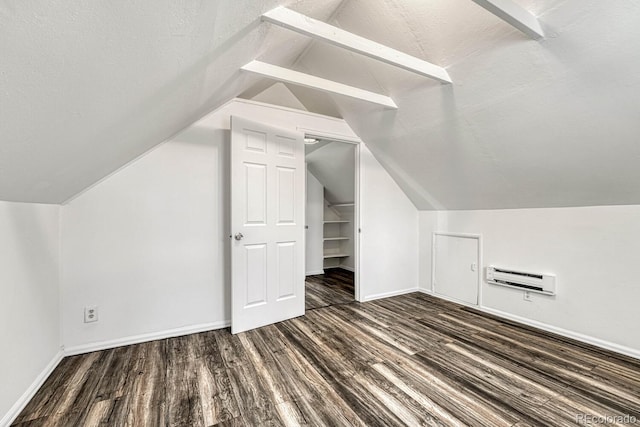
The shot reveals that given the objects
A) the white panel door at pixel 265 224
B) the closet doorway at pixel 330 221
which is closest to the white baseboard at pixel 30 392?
the white panel door at pixel 265 224

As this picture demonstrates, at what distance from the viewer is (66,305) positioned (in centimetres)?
208

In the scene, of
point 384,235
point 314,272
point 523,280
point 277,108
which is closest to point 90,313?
point 277,108

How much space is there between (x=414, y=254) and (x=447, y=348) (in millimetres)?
1682

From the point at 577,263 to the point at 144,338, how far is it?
12.1 ft

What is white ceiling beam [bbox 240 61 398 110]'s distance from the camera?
192cm

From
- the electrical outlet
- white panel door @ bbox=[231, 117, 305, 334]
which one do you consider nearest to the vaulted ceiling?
white panel door @ bbox=[231, 117, 305, 334]

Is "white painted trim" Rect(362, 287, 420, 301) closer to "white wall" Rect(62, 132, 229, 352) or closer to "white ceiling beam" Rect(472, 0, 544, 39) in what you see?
"white wall" Rect(62, 132, 229, 352)

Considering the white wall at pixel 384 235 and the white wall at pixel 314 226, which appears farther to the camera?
the white wall at pixel 314 226

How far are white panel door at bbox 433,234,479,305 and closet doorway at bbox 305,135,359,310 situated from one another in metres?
1.10

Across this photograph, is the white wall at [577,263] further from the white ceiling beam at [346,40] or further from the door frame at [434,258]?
the white ceiling beam at [346,40]

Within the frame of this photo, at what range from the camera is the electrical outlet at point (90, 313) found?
213 cm

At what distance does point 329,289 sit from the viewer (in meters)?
3.92

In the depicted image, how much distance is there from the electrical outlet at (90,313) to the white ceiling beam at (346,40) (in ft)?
7.80

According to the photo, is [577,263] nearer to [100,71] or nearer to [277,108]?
[277,108]
